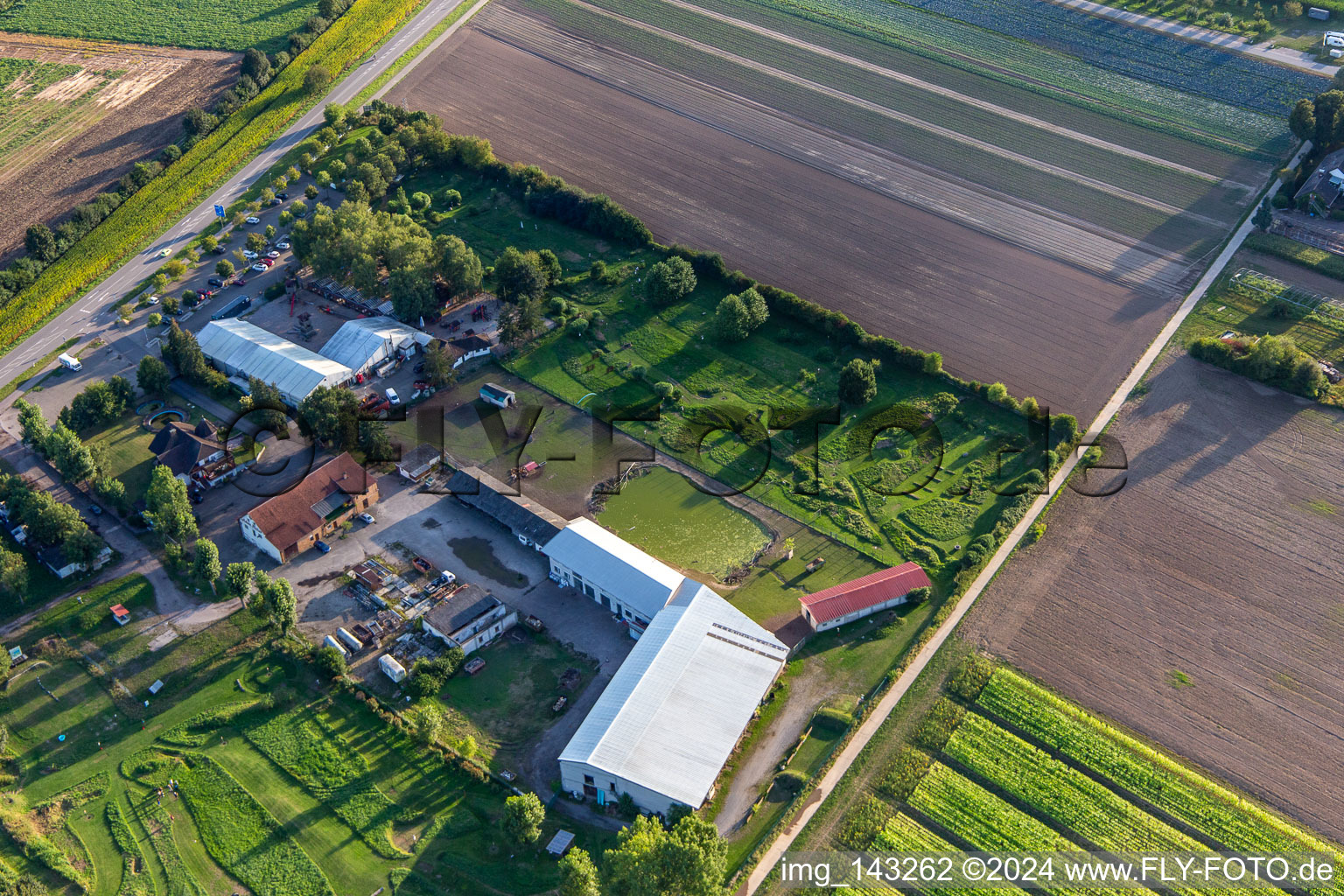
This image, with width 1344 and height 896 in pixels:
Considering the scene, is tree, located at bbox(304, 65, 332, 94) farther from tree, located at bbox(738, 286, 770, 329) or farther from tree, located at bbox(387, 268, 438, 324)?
tree, located at bbox(738, 286, 770, 329)

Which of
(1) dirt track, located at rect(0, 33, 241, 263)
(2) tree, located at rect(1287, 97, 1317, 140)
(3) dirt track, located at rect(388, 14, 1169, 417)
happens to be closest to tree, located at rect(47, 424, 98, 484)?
(1) dirt track, located at rect(0, 33, 241, 263)

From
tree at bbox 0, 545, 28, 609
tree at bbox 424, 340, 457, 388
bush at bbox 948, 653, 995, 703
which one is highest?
bush at bbox 948, 653, 995, 703

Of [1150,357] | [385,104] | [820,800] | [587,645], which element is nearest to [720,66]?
[385,104]

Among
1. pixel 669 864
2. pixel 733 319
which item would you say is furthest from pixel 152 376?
pixel 669 864

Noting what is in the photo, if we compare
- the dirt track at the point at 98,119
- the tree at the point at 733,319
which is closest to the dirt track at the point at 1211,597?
the tree at the point at 733,319

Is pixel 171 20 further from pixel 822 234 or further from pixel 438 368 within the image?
pixel 822 234
